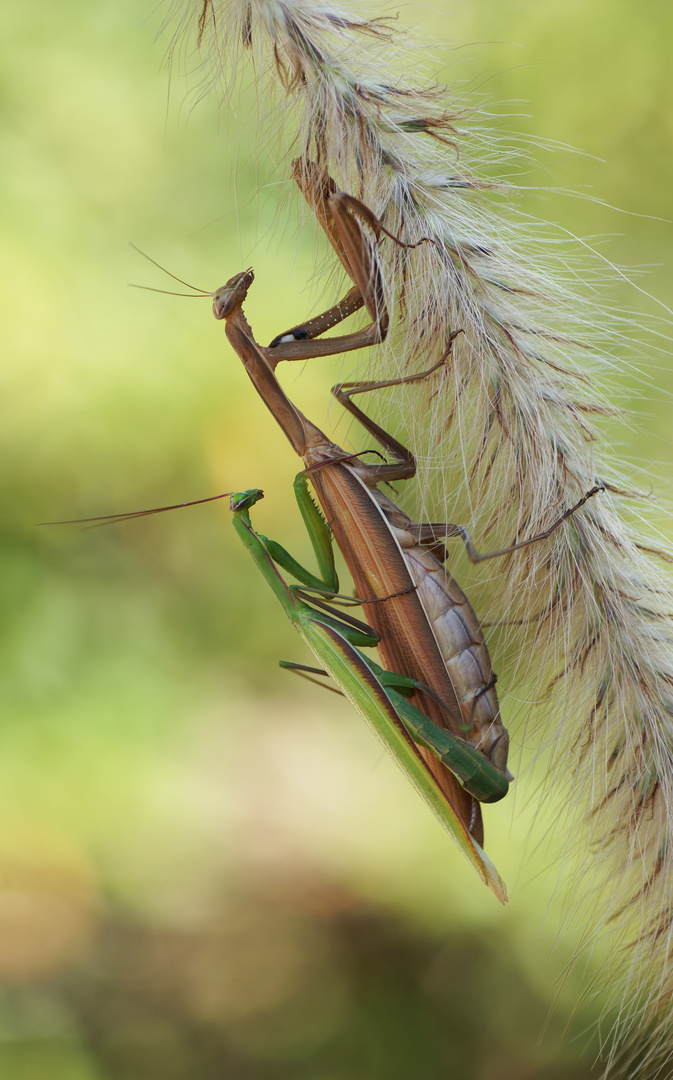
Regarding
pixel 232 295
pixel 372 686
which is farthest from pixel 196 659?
pixel 232 295

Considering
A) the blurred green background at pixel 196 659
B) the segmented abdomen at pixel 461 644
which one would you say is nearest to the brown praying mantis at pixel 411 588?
the segmented abdomen at pixel 461 644

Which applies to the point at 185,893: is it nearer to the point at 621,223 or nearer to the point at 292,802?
the point at 292,802

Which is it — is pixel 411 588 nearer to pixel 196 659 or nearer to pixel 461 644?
pixel 461 644

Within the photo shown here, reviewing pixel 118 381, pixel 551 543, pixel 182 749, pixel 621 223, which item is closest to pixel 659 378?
pixel 621 223

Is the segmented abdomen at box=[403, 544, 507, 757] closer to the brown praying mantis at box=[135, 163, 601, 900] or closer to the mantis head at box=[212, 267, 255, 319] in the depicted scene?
the brown praying mantis at box=[135, 163, 601, 900]

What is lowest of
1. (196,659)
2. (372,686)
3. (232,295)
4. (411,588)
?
(196,659)

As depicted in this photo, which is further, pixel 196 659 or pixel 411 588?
pixel 196 659

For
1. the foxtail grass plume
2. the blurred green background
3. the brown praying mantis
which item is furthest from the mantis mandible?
the blurred green background
